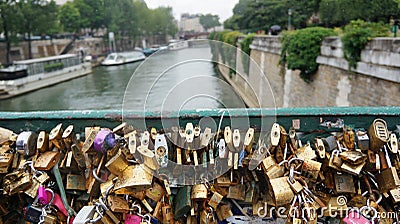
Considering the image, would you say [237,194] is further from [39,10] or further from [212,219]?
[39,10]

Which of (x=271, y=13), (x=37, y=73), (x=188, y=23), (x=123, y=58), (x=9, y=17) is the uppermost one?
(x=9, y=17)

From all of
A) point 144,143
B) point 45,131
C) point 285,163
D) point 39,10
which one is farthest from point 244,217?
point 39,10

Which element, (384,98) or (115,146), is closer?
(115,146)

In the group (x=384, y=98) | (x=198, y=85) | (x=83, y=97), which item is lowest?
(x=83, y=97)

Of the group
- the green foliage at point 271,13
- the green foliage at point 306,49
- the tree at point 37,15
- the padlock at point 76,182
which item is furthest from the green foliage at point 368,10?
the tree at point 37,15

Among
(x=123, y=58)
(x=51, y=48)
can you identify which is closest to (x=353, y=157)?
(x=123, y=58)

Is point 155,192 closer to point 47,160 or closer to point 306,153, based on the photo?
point 47,160

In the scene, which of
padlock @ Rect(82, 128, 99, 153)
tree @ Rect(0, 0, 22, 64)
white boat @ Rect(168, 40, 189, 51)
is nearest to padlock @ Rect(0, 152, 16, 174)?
padlock @ Rect(82, 128, 99, 153)

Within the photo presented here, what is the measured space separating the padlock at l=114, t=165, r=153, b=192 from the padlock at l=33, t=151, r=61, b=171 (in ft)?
0.67

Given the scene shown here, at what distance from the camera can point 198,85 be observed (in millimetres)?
1141

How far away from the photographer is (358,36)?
5758mm

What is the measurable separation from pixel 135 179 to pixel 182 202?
167 mm

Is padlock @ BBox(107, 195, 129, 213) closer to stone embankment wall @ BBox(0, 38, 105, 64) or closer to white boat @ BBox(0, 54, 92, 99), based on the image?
white boat @ BBox(0, 54, 92, 99)

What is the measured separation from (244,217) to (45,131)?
656mm
